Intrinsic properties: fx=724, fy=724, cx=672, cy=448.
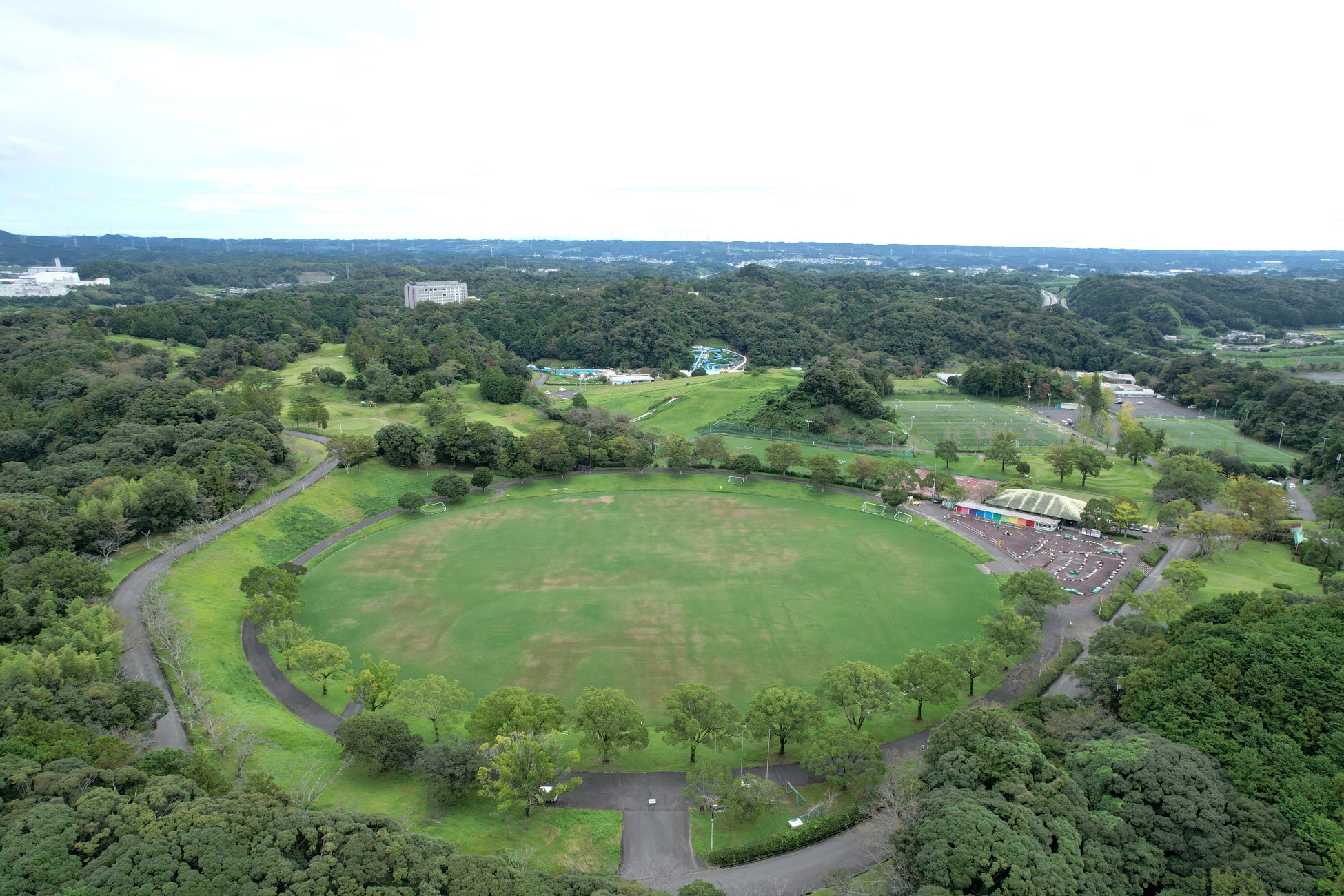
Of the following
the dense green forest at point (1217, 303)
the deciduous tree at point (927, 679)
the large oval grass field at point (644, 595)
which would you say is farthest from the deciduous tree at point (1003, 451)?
the dense green forest at point (1217, 303)

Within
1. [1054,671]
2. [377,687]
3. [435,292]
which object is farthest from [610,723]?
[435,292]

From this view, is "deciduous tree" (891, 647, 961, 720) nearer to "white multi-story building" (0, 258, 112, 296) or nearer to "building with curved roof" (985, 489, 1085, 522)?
"building with curved roof" (985, 489, 1085, 522)

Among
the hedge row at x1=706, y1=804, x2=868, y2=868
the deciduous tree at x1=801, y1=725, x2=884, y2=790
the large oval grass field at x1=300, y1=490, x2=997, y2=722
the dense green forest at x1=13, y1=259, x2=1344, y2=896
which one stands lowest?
the large oval grass field at x1=300, y1=490, x2=997, y2=722

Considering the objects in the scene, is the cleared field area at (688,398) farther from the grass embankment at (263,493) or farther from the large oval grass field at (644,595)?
the grass embankment at (263,493)

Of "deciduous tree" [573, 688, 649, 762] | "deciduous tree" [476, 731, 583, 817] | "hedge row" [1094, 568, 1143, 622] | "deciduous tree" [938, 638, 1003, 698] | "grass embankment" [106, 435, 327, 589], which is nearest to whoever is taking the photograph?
"deciduous tree" [476, 731, 583, 817]

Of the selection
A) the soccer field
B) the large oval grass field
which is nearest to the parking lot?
the large oval grass field

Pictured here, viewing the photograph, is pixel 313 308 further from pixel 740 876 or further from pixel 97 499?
pixel 740 876

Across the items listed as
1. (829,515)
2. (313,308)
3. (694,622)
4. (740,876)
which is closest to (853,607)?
(694,622)
